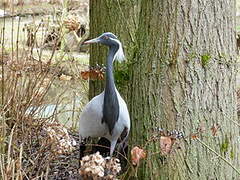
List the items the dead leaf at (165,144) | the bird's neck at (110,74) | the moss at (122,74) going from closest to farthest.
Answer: the dead leaf at (165,144), the bird's neck at (110,74), the moss at (122,74)

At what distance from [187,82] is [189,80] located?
1 centimetres

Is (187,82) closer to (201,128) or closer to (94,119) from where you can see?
(201,128)

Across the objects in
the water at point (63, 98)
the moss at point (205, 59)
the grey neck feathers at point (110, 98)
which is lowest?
the water at point (63, 98)

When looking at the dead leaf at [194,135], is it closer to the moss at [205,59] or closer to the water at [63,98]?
the moss at [205,59]

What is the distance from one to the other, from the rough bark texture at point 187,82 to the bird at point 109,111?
0.12 meters

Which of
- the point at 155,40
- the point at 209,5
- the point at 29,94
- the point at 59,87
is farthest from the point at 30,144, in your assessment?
the point at 59,87

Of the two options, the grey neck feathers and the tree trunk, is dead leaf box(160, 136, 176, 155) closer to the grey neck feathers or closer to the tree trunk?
the tree trunk

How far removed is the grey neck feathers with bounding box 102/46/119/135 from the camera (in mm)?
2732

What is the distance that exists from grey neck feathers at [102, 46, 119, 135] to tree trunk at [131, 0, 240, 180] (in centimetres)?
17

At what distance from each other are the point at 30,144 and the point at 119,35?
885 millimetres

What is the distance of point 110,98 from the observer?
9.06 ft

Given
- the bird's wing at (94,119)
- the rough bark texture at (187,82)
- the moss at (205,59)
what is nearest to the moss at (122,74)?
the rough bark texture at (187,82)

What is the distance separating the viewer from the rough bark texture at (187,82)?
108 inches

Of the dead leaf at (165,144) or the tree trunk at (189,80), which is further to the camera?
the tree trunk at (189,80)
